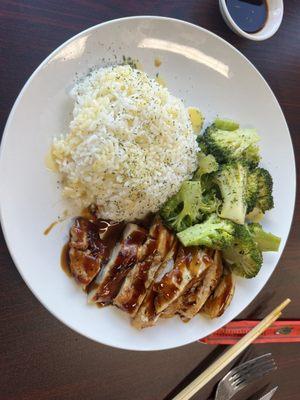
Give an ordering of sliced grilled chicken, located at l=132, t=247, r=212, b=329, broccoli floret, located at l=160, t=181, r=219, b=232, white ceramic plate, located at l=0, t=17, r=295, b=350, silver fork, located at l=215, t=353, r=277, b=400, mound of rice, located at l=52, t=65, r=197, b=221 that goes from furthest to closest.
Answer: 1. silver fork, located at l=215, t=353, r=277, b=400
2. broccoli floret, located at l=160, t=181, r=219, b=232
3. sliced grilled chicken, located at l=132, t=247, r=212, b=329
4. mound of rice, located at l=52, t=65, r=197, b=221
5. white ceramic plate, located at l=0, t=17, r=295, b=350

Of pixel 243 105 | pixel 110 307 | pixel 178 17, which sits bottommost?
pixel 110 307

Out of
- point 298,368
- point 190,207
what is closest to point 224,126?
point 190,207

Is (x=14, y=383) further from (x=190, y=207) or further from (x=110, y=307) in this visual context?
(x=190, y=207)

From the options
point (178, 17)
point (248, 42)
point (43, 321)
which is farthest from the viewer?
point (248, 42)

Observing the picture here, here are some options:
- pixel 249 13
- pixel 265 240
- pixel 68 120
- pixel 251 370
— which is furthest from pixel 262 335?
pixel 249 13

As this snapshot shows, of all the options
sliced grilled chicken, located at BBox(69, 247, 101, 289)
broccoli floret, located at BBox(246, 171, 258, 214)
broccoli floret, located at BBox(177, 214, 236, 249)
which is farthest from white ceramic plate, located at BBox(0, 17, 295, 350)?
broccoli floret, located at BBox(177, 214, 236, 249)

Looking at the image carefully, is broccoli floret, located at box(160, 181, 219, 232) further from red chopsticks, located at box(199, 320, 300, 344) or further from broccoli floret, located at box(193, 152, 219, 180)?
red chopsticks, located at box(199, 320, 300, 344)

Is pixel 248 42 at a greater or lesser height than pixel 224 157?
greater
